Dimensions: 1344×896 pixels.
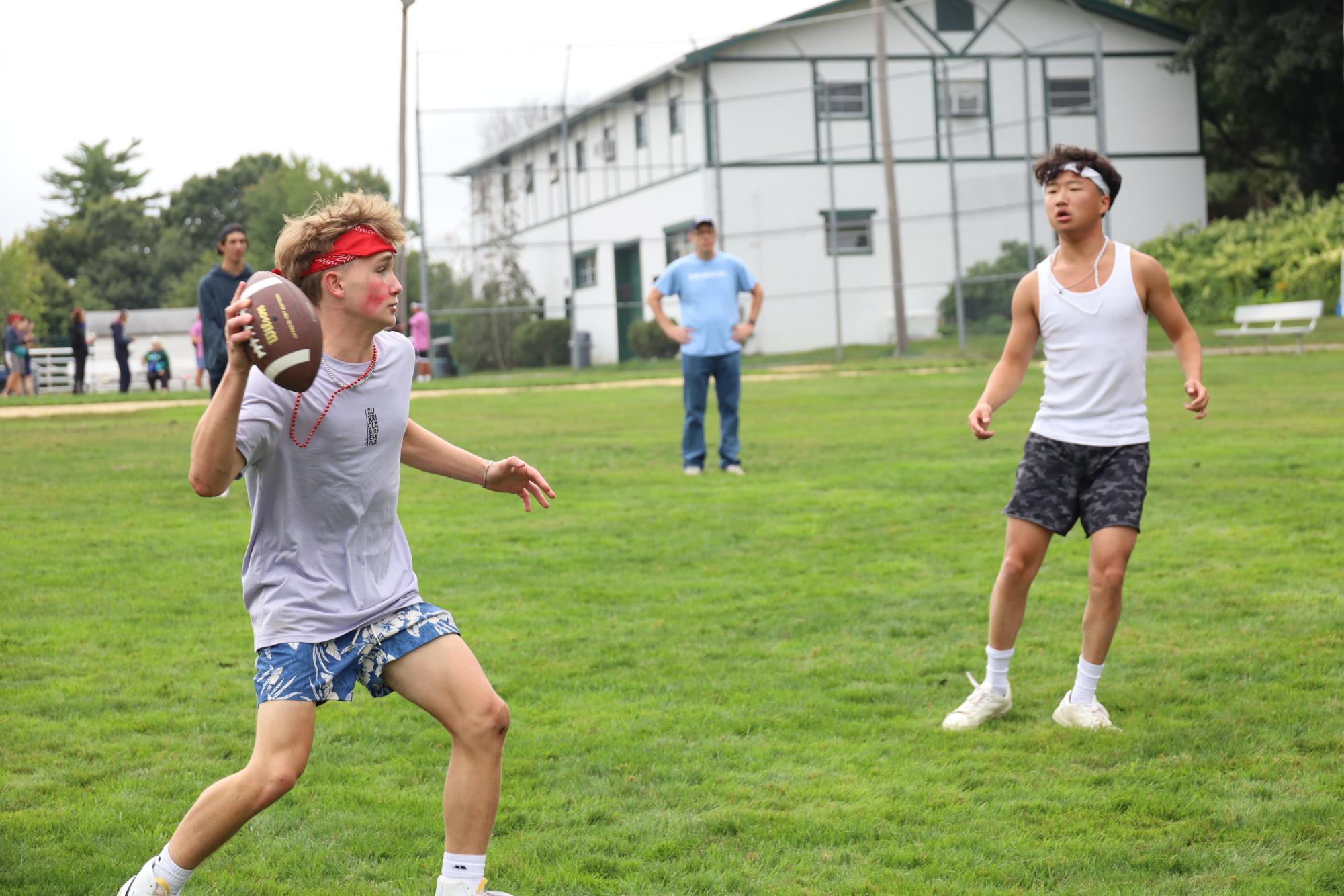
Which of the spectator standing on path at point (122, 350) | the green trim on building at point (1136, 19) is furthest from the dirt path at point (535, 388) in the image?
the green trim on building at point (1136, 19)

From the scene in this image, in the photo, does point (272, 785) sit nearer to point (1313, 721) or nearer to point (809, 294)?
point (1313, 721)

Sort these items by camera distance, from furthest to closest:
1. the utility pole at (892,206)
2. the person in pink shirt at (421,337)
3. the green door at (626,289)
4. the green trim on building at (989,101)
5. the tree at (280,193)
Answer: the tree at (280,193) → the green door at (626,289) → the green trim on building at (989,101) → the person in pink shirt at (421,337) → the utility pole at (892,206)

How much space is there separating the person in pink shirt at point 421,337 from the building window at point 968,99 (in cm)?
1447

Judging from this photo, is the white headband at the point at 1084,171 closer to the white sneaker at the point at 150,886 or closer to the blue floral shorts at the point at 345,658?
the blue floral shorts at the point at 345,658

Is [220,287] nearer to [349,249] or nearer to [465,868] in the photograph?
[349,249]

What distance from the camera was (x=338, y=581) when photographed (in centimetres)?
347

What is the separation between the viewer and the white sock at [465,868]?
11.5 feet

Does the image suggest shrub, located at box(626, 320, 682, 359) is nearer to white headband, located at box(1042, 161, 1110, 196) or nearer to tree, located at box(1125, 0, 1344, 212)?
tree, located at box(1125, 0, 1344, 212)

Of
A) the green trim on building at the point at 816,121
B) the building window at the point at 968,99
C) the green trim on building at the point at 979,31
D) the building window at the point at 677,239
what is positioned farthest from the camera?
the green trim on building at the point at 979,31

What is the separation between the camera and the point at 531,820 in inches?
178

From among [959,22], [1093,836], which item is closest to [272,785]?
[1093,836]

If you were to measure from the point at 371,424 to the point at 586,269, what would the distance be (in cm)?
3728

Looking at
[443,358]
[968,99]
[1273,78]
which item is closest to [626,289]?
[443,358]

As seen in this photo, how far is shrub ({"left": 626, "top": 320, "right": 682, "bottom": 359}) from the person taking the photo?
34625 mm
